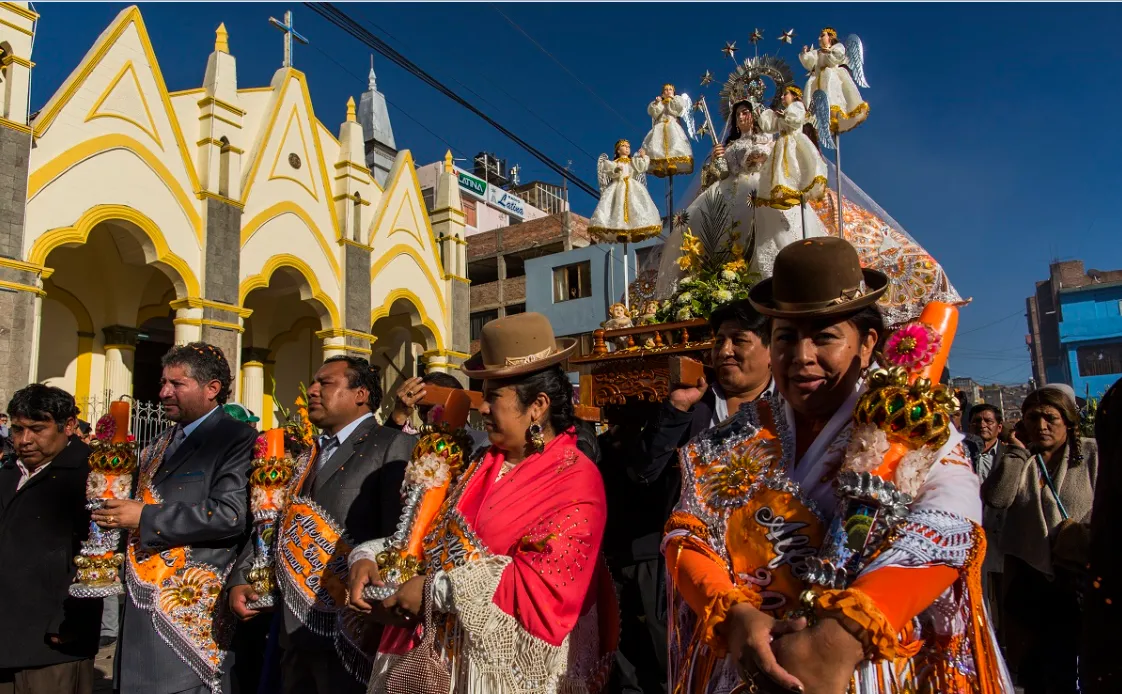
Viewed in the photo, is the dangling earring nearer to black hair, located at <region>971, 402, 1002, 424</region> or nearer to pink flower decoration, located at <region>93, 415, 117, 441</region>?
pink flower decoration, located at <region>93, 415, 117, 441</region>

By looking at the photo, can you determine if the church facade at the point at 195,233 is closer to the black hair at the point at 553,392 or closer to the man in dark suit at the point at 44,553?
the man in dark suit at the point at 44,553

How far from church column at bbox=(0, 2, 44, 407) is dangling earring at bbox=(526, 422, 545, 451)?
33.1ft

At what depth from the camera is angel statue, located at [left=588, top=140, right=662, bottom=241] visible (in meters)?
5.31

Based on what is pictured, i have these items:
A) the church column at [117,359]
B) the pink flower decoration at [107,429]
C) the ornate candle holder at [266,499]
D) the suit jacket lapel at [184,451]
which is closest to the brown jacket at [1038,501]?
the ornate candle holder at [266,499]

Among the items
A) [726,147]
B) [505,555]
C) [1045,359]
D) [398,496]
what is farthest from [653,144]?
[1045,359]

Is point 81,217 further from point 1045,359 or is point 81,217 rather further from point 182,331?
point 1045,359

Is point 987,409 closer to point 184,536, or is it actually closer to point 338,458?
point 338,458

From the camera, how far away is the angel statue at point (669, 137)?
5.57 meters

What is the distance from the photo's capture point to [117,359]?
1407cm

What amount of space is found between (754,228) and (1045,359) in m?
50.5

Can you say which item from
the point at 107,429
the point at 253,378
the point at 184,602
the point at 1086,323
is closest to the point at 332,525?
the point at 184,602

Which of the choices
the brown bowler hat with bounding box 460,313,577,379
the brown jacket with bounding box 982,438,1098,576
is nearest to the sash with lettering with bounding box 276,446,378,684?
the brown bowler hat with bounding box 460,313,577,379

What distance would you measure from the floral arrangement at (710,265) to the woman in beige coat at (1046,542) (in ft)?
5.68

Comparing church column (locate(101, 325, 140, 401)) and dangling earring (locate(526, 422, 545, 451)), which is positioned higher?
church column (locate(101, 325, 140, 401))
